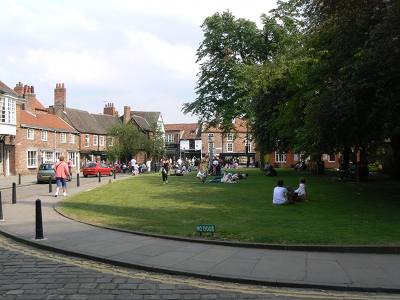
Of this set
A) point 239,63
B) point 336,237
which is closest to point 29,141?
point 239,63

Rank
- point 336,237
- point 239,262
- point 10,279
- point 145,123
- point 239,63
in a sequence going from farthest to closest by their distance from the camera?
1. point 145,123
2. point 239,63
3. point 336,237
4. point 239,262
5. point 10,279

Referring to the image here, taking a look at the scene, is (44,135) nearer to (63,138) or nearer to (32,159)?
(32,159)

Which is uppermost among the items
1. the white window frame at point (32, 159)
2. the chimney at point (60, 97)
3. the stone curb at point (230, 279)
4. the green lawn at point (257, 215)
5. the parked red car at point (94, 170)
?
the chimney at point (60, 97)

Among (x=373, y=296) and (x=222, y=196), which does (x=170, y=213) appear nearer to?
(x=222, y=196)

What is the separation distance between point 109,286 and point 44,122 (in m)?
56.2

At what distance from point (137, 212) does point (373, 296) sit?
32.0ft

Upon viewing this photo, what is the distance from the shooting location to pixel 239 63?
49375 mm

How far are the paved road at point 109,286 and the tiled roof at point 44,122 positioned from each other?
47.7 m

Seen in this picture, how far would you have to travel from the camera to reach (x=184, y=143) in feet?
372

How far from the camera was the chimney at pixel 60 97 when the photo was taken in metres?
71.4

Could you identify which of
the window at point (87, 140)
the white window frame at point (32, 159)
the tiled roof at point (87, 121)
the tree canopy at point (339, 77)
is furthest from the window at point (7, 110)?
the window at point (87, 140)

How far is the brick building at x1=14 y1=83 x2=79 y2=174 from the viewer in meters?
52.6

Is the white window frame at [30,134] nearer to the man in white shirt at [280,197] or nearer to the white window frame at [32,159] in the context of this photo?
the white window frame at [32,159]

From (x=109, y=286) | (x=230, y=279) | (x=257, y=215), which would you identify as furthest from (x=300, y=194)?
(x=109, y=286)
